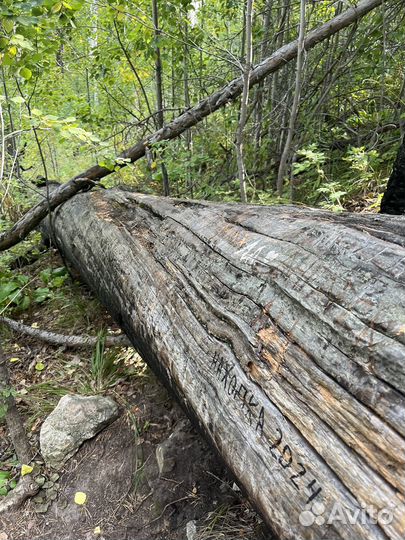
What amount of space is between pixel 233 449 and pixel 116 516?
1072 mm

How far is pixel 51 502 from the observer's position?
7.22 ft

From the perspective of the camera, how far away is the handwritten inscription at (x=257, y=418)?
44.9 inches

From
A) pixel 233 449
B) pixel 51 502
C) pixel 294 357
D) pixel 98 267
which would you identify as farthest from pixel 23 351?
pixel 294 357

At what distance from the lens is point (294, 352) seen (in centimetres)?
137

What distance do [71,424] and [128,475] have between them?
517mm

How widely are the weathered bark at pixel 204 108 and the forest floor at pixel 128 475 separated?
2.17m

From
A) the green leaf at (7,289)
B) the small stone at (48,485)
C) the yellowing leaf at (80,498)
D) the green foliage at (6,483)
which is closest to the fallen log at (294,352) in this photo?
the yellowing leaf at (80,498)

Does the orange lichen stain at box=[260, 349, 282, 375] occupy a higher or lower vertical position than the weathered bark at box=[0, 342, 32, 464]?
higher

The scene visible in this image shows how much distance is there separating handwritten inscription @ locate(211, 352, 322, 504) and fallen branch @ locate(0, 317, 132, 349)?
5.11ft

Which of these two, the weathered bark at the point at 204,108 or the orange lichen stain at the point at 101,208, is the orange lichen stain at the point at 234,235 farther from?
the weathered bark at the point at 204,108

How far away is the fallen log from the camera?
1050mm

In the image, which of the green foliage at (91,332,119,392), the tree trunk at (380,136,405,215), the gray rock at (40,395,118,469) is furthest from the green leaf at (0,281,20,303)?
the tree trunk at (380,136,405,215)

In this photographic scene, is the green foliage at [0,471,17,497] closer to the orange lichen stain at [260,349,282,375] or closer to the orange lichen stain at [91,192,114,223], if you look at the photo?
the orange lichen stain at [260,349,282,375]

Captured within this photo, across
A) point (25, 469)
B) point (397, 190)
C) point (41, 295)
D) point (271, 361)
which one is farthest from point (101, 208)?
point (271, 361)
